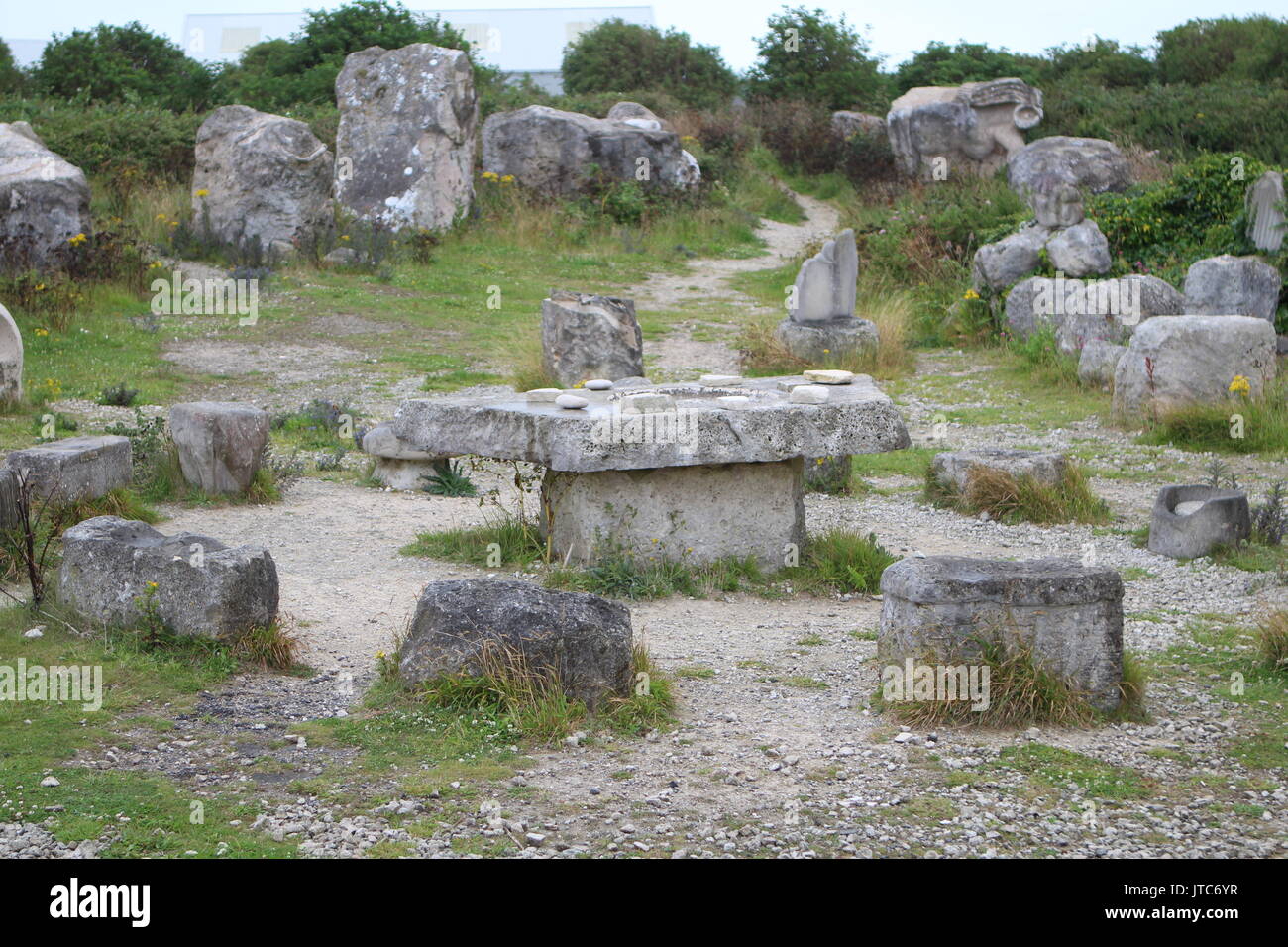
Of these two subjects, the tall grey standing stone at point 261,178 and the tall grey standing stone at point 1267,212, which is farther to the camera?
the tall grey standing stone at point 261,178

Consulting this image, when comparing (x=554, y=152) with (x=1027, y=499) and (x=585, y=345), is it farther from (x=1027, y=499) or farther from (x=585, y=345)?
(x=1027, y=499)

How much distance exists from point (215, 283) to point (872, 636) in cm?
1093

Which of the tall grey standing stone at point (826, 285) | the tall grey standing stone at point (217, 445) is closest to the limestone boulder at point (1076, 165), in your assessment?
the tall grey standing stone at point (826, 285)

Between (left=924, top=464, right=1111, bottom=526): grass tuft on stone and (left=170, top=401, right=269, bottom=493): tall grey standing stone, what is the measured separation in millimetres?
4308

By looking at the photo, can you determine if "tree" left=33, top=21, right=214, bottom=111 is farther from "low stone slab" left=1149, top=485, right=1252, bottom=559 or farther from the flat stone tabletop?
"low stone slab" left=1149, top=485, right=1252, bottom=559

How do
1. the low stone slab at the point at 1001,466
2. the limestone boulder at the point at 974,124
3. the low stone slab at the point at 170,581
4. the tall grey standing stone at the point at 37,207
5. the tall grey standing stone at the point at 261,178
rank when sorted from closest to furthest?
the low stone slab at the point at 170,581 < the low stone slab at the point at 1001,466 < the tall grey standing stone at the point at 37,207 < the tall grey standing stone at the point at 261,178 < the limestone boulder at the point at 974,124

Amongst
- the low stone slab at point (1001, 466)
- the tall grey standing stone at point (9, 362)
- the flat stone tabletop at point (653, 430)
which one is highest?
the tall grey standing stone at point (9, 362)

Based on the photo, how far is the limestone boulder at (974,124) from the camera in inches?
833

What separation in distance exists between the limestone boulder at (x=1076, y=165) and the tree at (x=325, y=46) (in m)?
10.8

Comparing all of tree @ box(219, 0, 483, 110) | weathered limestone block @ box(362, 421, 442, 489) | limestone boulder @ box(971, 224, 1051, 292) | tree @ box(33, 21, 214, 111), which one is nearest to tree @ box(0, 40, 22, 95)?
tree @ box(33, 21, 214, 111)

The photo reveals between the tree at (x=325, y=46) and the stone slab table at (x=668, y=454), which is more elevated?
the tree at (x=325, y=46)

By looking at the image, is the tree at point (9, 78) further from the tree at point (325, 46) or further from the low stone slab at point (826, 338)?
the low stone slab at point (826, 338)

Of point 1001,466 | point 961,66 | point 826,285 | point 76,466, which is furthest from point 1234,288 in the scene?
point 961,66

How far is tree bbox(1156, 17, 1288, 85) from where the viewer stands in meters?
24.4
